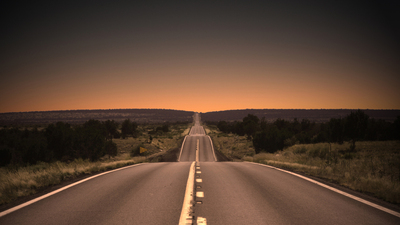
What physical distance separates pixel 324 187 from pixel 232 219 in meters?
4.03

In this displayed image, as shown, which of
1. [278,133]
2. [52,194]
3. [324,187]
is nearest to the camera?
[52,194]

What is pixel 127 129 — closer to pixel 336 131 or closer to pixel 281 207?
pixel 336 131

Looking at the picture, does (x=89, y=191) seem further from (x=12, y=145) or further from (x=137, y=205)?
(x=12, y=145)

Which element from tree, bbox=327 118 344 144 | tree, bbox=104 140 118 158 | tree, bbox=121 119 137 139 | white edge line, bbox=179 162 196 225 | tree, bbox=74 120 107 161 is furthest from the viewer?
tree, bbox=121 119 137 139

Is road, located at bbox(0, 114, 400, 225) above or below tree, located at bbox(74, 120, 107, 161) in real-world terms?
above

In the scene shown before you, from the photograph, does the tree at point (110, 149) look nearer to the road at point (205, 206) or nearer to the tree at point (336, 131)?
the road at point (205, 206)

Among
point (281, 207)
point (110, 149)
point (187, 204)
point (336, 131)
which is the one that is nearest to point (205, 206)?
point (187, 204)

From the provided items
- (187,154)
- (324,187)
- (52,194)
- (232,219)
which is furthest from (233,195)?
(187,154)

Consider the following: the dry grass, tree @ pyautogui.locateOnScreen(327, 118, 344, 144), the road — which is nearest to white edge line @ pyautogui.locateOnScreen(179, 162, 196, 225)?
the road

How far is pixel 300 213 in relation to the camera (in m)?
4.32

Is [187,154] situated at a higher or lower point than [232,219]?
lower

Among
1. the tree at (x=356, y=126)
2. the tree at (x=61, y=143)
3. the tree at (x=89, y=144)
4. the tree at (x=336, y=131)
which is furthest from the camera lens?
the tree at (x=336, y=131)

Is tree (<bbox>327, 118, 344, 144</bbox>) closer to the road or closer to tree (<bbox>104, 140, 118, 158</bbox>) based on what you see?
the road

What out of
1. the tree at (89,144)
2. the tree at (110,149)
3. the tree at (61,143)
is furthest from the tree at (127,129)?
the tree at (61,143)
